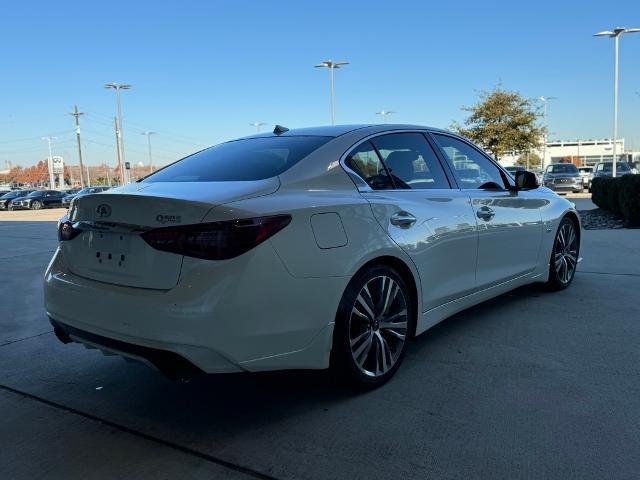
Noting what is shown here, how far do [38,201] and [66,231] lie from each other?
138 feet

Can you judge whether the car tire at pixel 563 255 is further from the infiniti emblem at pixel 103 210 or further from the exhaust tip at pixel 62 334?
the exhaust tip at pixel 62 334

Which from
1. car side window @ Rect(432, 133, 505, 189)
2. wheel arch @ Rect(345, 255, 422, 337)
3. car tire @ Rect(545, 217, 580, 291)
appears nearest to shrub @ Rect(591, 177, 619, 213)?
car tire @ Rect(545, 217, 580, 291)

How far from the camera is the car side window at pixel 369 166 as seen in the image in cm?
331

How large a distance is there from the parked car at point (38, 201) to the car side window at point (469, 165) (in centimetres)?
4167

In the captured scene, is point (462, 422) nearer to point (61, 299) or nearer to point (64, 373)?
point (61, 299)

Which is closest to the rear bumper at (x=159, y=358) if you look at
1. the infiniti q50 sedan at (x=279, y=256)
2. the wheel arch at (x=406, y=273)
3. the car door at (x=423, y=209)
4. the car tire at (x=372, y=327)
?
the infiniti q50 sedan at (x=279, y=256)

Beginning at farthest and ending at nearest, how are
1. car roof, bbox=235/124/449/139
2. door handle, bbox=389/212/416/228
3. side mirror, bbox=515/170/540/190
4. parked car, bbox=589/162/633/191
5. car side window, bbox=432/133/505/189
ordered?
1. parked car, bbox=589/162/633/191
2. side mirror, bbox=515/170/540/190
3. car side window, bbox=432/133/505/189
4. car roof, bbox=235/124/449/139
5. door handle, bbox=389/212/416/228

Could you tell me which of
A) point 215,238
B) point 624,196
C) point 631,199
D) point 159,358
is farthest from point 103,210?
point 624,196

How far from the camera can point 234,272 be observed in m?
2.46

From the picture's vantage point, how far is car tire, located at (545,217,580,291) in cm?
531

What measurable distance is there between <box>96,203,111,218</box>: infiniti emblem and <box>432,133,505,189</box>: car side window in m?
2.43

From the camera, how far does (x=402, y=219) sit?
10.9 ft

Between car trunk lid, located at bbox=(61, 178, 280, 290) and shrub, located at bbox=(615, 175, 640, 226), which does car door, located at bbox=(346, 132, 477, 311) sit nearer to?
car trunk lid, located at bbox=(61, 178, 280, 290)

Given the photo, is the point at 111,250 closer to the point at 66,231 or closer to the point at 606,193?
the point at 66,231
